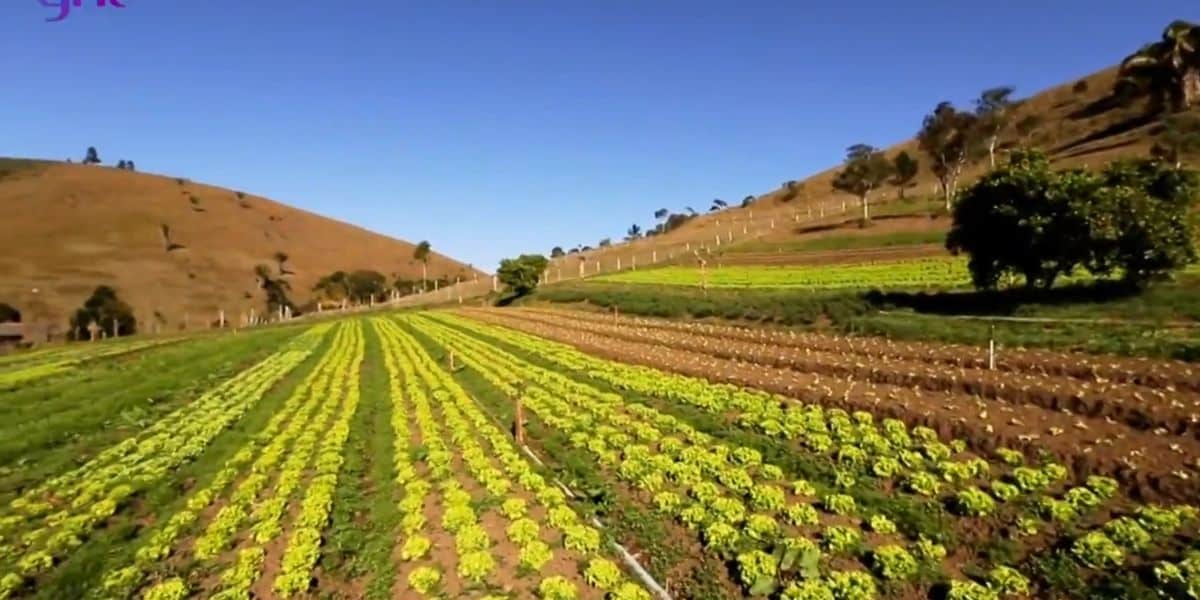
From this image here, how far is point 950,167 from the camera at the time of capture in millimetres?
86062

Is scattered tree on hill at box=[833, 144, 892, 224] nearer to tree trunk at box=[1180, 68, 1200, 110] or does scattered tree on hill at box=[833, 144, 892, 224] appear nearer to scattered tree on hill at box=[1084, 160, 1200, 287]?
tree trunk at box=[1180, 68, 1200, 110]

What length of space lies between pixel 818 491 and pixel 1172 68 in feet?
355

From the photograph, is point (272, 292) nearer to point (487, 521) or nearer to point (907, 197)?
point (907, 197)

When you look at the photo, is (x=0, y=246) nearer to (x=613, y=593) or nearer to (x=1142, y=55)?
(x=613, y=593)

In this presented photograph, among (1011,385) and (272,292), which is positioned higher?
(272,292)

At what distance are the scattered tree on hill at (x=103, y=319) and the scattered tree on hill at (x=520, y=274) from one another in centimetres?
6142

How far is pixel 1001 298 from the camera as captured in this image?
111 feet

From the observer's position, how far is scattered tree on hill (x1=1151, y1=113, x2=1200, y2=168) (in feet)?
198

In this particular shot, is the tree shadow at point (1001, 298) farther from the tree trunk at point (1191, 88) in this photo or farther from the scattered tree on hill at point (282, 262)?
the scattered tree on hill at point (282, 262)

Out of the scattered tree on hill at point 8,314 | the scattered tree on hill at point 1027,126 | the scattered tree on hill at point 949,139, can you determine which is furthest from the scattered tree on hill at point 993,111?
the scattered tree on hill at point 8,314

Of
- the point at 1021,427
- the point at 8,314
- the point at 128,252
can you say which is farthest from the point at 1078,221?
the point at 128,252

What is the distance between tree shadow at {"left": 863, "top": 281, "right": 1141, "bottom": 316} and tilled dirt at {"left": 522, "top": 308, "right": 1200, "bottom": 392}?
588cm

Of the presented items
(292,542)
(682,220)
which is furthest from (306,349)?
(682,220)

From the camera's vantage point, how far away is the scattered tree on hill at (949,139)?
83.4 meters
